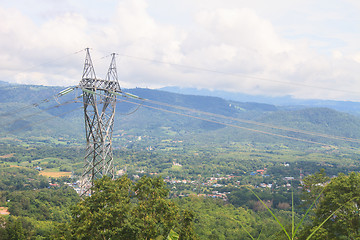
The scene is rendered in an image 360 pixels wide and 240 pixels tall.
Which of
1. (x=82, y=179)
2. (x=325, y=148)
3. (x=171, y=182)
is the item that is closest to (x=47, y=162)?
(x=171, y=182)

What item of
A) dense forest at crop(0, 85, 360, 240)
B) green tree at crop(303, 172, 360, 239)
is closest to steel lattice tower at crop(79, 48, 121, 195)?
dense forest at crop(0, 85, 360, 240)

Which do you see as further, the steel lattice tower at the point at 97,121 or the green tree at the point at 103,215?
the steel lattice tower at the point at 97,121

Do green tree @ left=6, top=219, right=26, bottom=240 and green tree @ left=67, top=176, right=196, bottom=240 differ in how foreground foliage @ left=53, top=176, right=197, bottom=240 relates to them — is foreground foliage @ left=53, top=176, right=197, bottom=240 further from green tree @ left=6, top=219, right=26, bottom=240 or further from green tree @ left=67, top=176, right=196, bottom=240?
green tree @ left=6, top=219, right=26, bottom=240

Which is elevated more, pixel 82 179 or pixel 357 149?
pixel 82 179

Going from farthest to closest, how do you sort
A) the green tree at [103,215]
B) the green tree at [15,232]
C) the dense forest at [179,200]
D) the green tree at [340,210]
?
the green tree at [15,232] → the green tree at [340,210] → the dense forest at [179,200] → the green tree at [103,215]

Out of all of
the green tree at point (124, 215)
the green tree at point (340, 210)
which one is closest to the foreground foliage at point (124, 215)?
the green tree at point (124, 215)

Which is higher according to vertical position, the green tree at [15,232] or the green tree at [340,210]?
the green tree at [340,210]

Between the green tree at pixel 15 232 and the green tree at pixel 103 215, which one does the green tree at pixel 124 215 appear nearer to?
the green tree at pixel 103 215

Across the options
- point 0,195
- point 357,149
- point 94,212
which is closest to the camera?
point 94,212

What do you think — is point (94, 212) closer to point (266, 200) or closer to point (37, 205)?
point (37, 205)
